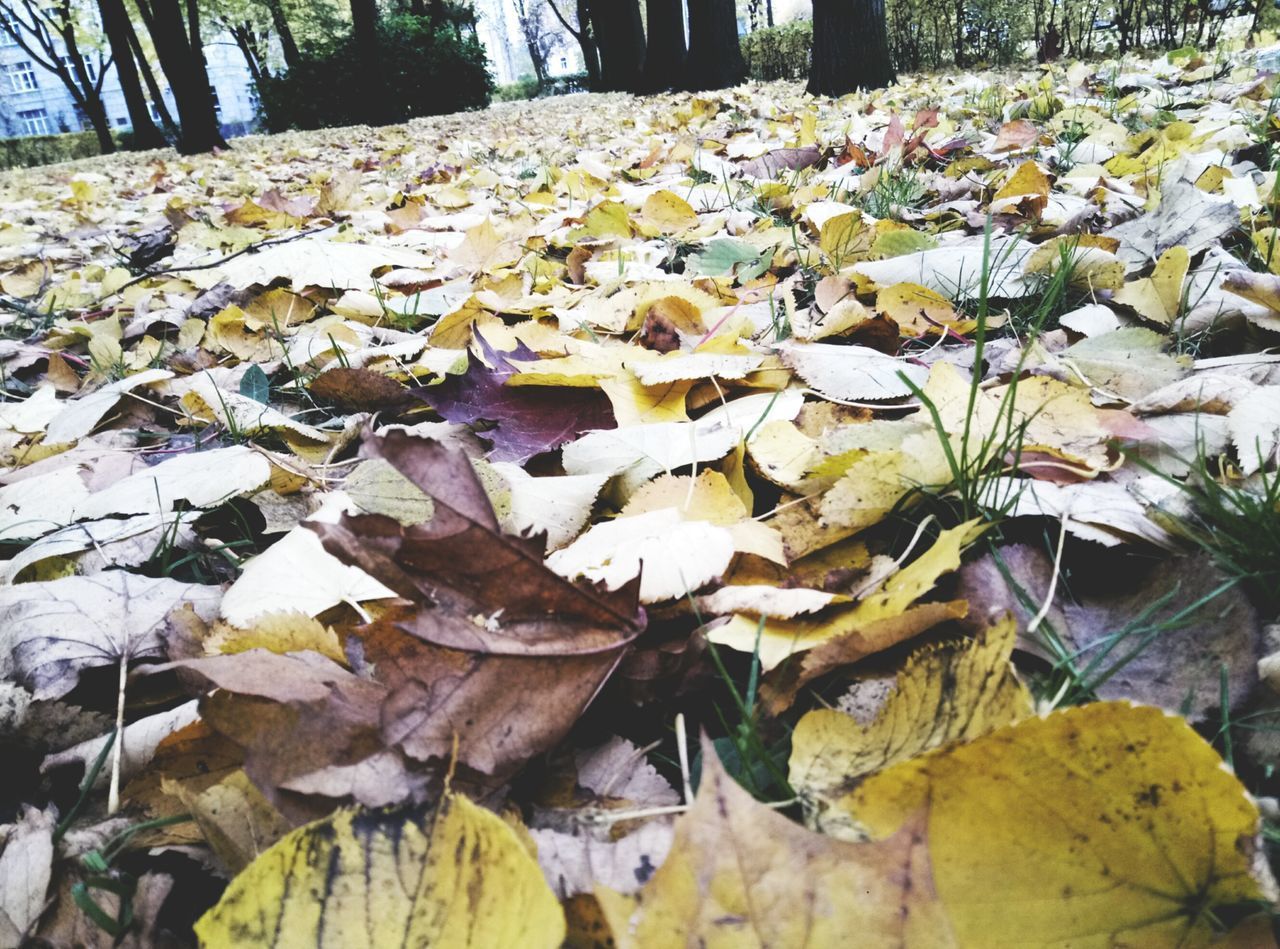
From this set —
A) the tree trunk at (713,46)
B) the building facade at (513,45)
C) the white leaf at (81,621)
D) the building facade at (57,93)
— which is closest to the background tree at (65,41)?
the tree trunk at (713,46)

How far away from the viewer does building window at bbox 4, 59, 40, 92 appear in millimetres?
49031

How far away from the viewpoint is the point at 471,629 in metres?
0.52

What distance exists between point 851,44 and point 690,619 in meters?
7.44

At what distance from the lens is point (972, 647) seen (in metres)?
0.50

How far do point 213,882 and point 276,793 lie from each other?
0.11m

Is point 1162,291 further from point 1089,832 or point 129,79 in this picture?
point 129,79

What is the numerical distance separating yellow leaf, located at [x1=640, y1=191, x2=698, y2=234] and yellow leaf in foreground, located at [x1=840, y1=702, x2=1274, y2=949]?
1962 mm

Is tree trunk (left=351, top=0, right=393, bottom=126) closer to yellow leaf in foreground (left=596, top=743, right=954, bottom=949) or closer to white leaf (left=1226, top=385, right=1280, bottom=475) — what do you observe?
white leaf (left=1226, top=385, right=1280, bottom=475)

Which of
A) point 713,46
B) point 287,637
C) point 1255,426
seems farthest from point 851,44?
point 287,637

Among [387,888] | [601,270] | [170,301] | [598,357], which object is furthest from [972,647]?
[170,301]

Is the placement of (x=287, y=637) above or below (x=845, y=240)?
below

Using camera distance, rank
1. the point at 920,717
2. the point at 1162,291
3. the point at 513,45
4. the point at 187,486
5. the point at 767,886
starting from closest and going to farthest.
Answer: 1. the point at 767,886
2. the point at 920,717
3. the point at 187,486
4. the point at 1162,291
5. the point at 513,45

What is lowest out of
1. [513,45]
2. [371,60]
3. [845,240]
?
[845,240]

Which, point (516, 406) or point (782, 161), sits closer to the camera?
point (516, 406)
